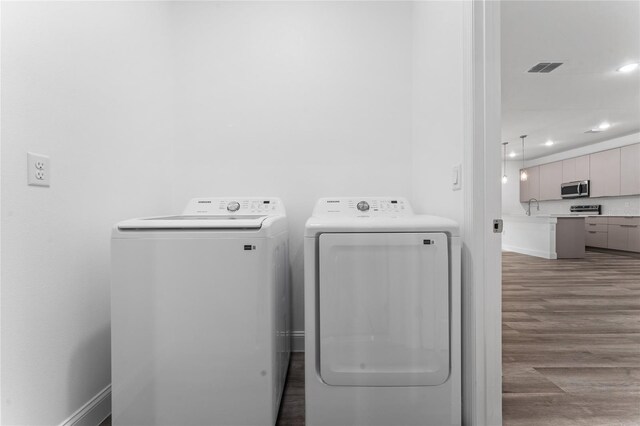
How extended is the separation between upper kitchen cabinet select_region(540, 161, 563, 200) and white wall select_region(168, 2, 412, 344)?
26.7 ft

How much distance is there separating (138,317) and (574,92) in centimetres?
568

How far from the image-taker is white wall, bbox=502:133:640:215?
6.78 m

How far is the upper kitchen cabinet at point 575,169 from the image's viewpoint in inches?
294

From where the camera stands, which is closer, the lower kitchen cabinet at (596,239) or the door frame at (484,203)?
the door frame at (484,203)

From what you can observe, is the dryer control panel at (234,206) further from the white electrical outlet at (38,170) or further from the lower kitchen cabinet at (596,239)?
the lower kitchen cabinet at (596,239)

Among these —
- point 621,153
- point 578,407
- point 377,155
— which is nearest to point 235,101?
point 377,155

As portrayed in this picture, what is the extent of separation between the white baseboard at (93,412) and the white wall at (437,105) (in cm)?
173

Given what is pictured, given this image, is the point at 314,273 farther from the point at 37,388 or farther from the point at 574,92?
the point at 574,92

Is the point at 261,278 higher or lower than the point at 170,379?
higher

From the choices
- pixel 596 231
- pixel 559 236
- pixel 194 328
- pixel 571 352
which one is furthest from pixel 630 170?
pixel 194 328

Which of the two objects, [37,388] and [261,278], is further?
[261,278]

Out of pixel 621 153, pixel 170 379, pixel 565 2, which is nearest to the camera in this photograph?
pixel 170 379

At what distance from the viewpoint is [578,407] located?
149cm

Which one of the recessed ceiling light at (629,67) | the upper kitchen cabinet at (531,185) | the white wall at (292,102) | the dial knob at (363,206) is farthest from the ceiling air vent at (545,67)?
the upper kitchen cabinet at (531,185)
